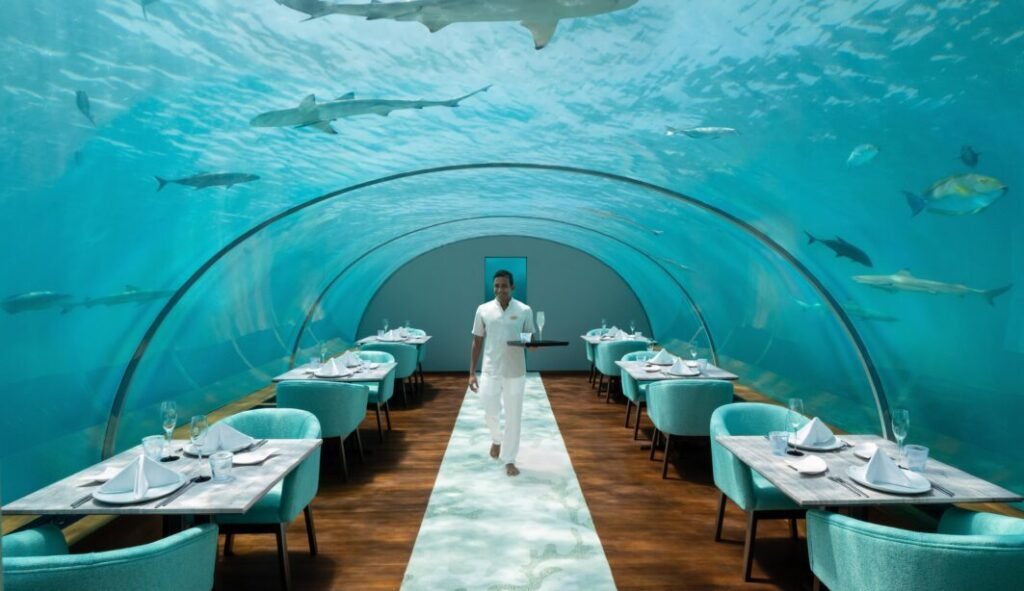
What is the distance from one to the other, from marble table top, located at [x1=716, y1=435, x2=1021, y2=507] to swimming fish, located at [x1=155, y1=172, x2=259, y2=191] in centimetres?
376

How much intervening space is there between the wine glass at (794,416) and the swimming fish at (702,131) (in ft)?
5.57

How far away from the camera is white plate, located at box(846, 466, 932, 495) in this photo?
10.1 ft

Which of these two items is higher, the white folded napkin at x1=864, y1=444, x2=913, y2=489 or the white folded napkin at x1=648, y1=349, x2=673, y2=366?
the white folded napkin at x1=648, y1=349, x2=673, y2=366

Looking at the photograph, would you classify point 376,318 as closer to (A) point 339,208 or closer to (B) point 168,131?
(A) point 339,208

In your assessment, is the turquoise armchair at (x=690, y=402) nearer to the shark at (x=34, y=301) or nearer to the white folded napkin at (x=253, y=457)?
the white folded napkin at (x=253, y=457)

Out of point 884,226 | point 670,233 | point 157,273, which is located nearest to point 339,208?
point 157,273

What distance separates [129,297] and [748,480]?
429 cm

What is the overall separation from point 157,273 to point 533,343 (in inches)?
115

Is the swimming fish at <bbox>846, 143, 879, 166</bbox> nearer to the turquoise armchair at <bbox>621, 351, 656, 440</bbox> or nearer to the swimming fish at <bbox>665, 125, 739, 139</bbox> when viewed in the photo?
the swimming fish at <bbox>665, 125, 739, 139</bbox>

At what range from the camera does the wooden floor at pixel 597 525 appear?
12.8 ft

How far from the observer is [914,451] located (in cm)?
341

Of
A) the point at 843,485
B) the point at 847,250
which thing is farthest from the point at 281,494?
the point at 847,250

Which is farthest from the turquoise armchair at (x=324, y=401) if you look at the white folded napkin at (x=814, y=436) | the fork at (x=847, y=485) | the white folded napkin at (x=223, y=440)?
the fork at (x=847, y=485)

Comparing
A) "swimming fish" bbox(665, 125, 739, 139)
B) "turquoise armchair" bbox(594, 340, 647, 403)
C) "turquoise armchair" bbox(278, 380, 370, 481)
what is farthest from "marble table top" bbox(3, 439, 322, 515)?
"turquoise armchair" bbox(594, 340, 647, 403)
